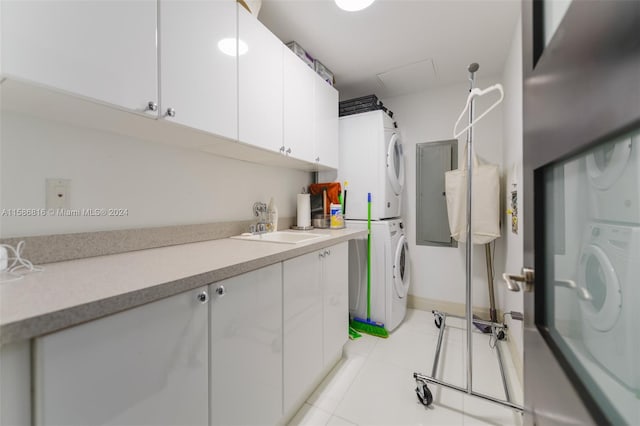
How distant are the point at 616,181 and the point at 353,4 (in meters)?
1.65

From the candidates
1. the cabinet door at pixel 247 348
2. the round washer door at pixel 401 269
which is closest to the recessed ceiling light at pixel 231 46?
the cabinet door at pixel 247 348

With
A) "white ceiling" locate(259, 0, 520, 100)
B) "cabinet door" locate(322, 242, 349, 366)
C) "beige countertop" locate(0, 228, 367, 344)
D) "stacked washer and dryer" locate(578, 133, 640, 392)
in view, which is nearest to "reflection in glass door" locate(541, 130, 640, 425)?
"stacked washer and dryer" locate(578, 133, 640, 392)

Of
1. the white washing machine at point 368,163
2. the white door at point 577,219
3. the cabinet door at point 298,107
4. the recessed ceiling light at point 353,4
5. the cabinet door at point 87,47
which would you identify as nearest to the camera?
the white door at point 577,219

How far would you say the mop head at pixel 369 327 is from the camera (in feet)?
7.53

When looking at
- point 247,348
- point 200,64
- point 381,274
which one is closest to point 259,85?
point 200,64

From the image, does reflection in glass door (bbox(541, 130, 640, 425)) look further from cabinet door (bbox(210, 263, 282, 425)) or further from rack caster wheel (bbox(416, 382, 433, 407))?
rack caster wheel (bbox(416, 382, 433, 407))

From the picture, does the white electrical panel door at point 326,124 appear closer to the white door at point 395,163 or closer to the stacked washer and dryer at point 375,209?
the stacked washer and dryer at point 375,209

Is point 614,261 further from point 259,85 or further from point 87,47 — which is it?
point 259,85

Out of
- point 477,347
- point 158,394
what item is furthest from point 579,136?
point 477,347

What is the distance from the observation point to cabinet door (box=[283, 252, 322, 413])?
1295 mm

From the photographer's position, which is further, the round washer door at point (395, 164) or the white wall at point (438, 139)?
the white wall at point (438, 139)

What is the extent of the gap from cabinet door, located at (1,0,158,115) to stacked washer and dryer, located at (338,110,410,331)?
5.81ft

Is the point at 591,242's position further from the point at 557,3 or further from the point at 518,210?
the point at 518,210

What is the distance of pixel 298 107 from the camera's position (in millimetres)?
1879
